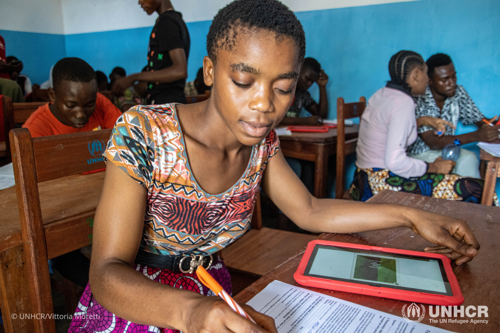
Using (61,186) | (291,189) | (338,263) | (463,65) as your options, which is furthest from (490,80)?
(61,186)

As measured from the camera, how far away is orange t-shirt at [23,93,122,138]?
1765 mm

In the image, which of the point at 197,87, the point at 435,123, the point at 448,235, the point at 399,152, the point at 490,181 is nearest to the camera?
the point at 448,235

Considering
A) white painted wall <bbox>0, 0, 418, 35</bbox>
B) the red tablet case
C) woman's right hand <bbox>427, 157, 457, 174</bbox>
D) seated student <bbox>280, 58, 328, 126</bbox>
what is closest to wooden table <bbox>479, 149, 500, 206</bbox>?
woman's right hand <bbox>427, 157, 457, 174</bbox>

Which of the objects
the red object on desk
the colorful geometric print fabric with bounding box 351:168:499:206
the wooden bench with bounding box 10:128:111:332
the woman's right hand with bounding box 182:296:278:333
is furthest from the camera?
the red object on desk

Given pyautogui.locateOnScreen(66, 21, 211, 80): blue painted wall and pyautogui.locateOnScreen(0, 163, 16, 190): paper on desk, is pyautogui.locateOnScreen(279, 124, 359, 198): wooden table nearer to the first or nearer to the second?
pyautogui.locateOnScreen(0, 163, 16, 190): paper on desk

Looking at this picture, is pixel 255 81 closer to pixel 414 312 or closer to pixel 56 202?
pixel 414 312

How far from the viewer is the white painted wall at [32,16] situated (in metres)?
5.47

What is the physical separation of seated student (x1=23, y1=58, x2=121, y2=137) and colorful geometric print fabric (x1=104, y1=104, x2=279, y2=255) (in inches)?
43.3

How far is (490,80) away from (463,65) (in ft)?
0.77

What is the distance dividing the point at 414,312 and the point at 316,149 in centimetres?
183

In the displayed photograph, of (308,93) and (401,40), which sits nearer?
(401,40)

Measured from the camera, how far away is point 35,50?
5844mm

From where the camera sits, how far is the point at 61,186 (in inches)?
55.1

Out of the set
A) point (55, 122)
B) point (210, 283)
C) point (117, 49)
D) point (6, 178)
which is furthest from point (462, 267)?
point (117, 49)
